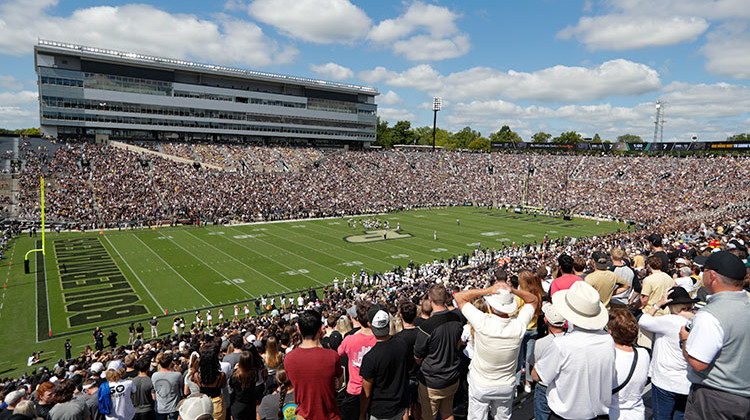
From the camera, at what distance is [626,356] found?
3615mm

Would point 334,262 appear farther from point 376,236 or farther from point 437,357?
point 437,357

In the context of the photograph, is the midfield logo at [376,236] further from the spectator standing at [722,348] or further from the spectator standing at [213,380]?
the spectator standing at [722,348]

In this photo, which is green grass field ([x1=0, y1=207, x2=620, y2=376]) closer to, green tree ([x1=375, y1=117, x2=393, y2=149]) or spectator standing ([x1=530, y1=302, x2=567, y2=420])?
spectator standing ([x1=530, y1=302, x2=567, y2=420])

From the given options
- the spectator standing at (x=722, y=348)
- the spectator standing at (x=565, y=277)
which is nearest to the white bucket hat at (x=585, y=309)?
the spectator standing at (x=722, y=348)

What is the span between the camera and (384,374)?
13.7 ft

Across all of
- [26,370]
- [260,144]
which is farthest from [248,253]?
[260,144]

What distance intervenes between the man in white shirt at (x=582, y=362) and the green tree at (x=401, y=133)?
114531 mm

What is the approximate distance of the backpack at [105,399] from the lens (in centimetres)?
493

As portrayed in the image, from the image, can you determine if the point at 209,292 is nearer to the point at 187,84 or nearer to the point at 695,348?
the point at 695,348

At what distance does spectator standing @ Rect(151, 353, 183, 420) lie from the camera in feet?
18.0

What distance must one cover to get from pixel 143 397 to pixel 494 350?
4.56 metres

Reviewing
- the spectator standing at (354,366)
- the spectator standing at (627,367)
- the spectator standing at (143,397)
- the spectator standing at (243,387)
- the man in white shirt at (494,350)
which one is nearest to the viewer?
the spectator standing at (627,367)

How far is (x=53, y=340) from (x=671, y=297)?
22.3 metres

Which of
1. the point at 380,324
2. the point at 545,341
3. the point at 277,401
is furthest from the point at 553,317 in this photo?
the point at 277,401
